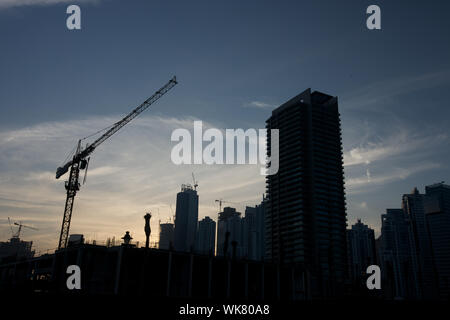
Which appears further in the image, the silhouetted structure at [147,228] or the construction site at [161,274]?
the construction site at [161,274]

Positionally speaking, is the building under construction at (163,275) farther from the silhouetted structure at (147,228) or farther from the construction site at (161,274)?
the silhouetted structure at (147,228)

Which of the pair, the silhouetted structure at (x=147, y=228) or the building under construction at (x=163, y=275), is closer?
the silhouetted structure at (x=147, y=228)

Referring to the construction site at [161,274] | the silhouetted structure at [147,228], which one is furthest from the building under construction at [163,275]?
the silhouetted structure at [147,228]

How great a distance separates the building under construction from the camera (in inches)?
3159

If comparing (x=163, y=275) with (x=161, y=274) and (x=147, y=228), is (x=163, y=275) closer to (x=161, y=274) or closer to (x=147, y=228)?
(x=161, y=274)

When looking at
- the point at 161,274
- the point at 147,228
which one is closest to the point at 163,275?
the point at 161,274

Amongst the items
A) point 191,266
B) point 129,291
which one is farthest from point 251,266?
point 129,291

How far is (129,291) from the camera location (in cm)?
8188

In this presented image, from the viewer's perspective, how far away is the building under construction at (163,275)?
3159 inches

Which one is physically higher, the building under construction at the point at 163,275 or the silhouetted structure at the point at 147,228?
the silhouetted structure at the point at 147,228

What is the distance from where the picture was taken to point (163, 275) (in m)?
88.1

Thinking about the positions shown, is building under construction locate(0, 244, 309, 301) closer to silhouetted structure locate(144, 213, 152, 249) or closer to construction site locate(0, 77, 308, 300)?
construction site locate(0, 77, 308, 300)
